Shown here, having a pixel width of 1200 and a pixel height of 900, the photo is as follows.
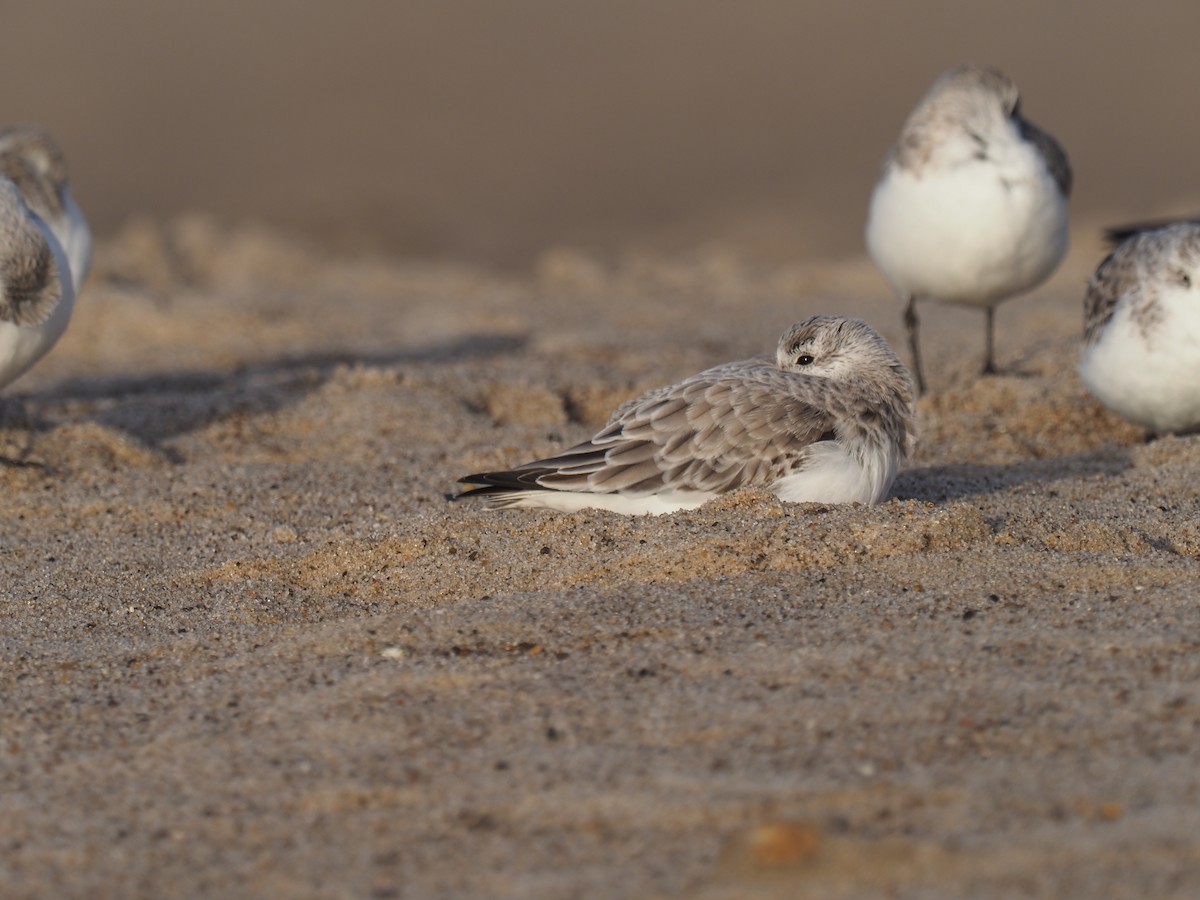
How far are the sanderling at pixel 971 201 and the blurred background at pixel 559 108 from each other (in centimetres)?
602

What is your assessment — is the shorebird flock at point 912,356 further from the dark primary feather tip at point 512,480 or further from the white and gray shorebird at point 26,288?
the white and gray shorebird at point 26,288

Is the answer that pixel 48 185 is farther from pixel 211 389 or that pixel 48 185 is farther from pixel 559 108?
pixel 559 108

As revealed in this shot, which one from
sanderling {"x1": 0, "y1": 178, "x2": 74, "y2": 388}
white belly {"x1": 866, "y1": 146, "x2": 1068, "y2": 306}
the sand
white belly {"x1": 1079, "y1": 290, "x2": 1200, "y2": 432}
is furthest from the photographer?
Answer: white belly {"x1": 866, "y1": 146, "x2": 1068, "y2": 306}

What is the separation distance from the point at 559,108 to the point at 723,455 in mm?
13254

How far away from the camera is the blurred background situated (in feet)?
50.2

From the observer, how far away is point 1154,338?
6.11 m

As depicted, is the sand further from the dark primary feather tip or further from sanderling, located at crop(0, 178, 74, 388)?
sanderling, located at crop(0, 178, 74, 388)

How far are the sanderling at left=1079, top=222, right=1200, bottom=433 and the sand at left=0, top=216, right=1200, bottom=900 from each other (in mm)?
187

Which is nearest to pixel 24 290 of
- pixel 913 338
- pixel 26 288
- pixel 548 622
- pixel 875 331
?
pixel 26 288

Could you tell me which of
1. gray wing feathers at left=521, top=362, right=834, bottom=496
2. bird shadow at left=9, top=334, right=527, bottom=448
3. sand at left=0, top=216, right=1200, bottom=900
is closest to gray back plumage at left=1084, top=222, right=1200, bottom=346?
sand at left=0, top=216, right=1200, bottom=900

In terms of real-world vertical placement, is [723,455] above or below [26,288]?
below

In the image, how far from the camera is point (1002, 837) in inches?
102

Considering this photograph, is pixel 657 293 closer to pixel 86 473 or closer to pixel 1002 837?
pixel 86 473

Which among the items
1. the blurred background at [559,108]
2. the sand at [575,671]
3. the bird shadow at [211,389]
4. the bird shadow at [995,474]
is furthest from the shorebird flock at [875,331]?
the blurred background at [559,108]
